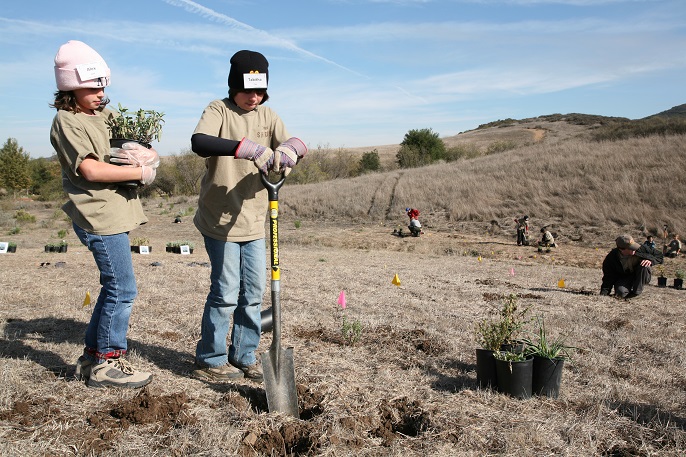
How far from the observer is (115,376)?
346 centimetres

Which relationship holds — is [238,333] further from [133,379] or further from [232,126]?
[232,126]

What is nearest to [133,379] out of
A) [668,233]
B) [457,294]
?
[457,294]

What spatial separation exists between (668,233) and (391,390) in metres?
18.0

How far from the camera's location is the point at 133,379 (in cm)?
350

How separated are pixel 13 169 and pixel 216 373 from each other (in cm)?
5208

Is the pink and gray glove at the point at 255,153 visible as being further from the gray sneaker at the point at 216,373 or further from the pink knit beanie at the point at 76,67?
the gray sneaker at the point at 216,373

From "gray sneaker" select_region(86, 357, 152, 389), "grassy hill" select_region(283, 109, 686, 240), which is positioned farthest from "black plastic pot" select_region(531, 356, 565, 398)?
"grassy hill" select_region(283, 109, 686, 240)

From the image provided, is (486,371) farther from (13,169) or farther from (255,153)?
(13,169)

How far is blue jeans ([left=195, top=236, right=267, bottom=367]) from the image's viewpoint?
3.65m

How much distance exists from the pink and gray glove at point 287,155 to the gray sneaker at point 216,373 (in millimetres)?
1453

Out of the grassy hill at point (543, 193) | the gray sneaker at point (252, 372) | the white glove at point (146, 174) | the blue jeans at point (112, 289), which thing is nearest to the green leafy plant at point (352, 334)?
the gray sneaker at point (252, 372)

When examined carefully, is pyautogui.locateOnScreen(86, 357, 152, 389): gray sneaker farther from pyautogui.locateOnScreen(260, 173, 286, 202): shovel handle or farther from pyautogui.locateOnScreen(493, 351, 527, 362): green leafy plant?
pyautogui.locateOnScreen(493, 351, 527, 362): green leafy plant

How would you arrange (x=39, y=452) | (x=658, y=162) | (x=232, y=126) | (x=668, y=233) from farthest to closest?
(x=658, y=162)
(x=668, y=233)
(x=232, y=126)
(x=39, y=452)

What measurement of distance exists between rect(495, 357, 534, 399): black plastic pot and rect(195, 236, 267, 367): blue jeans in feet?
5.67
